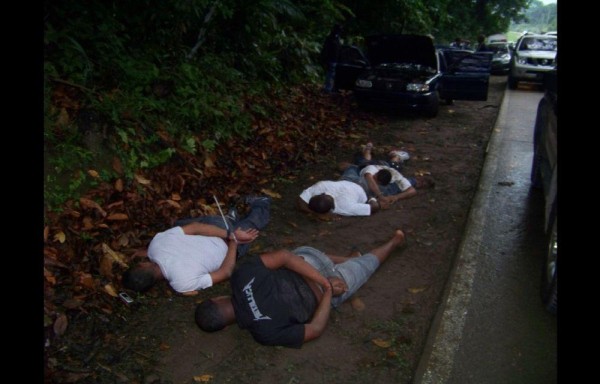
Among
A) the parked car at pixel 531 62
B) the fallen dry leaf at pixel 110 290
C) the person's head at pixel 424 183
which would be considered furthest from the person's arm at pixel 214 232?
the parked car at pixel 531 62

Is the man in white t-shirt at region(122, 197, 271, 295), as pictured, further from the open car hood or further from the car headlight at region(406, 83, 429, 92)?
the open car hood

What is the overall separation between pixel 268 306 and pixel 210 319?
0.46 metres

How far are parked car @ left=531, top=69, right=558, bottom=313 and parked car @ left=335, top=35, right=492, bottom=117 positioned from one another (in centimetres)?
421

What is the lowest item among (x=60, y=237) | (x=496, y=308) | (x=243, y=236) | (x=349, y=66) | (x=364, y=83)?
(x=496, y=308)

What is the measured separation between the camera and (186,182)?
625 cm

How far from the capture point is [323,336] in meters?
3.87

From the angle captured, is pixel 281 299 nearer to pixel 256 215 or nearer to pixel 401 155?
pixel 256 215

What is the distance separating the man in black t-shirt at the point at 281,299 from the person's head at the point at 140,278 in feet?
2.02

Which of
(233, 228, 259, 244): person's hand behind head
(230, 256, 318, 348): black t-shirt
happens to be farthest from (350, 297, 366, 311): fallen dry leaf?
(233, 228, 259, 244): person's hand behind head

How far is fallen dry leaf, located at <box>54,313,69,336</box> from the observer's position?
12.1 feet

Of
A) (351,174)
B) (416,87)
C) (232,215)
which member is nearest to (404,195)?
(351,174)

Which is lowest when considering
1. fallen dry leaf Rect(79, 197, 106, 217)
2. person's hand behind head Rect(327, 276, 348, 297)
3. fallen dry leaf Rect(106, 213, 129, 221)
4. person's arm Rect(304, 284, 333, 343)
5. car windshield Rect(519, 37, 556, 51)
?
person's arm Rect(304, 284, 333, 343)

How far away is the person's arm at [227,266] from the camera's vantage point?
4.39 m

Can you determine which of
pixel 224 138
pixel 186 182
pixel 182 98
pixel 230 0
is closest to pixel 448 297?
pixel 186 182
